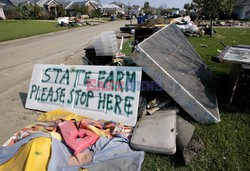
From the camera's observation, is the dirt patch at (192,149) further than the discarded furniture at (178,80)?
No

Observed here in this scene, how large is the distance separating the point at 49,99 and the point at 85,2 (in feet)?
195

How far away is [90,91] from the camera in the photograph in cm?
337

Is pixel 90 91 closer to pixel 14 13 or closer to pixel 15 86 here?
pixel 15 86

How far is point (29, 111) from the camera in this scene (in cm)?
375

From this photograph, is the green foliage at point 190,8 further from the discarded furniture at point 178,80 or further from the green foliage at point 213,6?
the discarded furniture at point 178,80

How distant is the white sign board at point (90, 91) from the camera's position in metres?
3.10

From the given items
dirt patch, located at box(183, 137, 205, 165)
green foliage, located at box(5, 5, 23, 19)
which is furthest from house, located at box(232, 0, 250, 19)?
green foliage, located at box(5, 5, 23, 19)

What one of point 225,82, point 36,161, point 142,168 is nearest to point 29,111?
point 36,161

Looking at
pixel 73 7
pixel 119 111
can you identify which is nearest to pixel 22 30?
pixel 119 111

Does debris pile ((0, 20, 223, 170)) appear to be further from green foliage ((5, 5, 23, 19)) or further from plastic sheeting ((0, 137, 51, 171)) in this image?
green foliage ((5, 5, 23, 19))

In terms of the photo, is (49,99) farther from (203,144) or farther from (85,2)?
(85,2)

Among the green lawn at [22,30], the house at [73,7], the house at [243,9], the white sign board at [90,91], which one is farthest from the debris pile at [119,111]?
the house at [73,7]

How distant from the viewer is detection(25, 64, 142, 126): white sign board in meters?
3.10

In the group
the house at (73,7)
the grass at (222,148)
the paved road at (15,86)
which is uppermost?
the house at (73,7)
